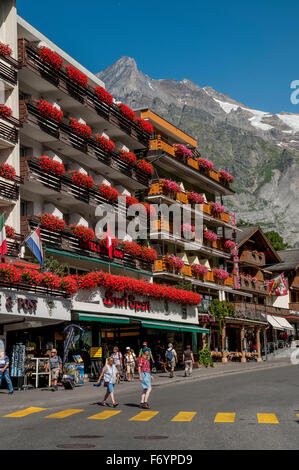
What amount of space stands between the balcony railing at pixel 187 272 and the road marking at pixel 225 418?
29.5 meters

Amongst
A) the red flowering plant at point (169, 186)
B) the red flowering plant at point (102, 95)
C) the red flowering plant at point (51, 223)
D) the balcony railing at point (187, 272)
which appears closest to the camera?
the red flowering plant at point (51, 223)

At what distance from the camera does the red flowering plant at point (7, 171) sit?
31.1 m

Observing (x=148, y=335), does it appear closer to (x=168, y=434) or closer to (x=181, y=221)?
(x=181, y=221)

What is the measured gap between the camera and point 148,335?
150ft

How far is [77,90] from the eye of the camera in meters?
38.8

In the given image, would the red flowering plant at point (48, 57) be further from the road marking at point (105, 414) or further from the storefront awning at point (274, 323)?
the storefront awning at point (274, 323)

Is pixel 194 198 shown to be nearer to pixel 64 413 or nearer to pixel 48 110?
pixel 48 110

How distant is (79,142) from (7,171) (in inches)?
317

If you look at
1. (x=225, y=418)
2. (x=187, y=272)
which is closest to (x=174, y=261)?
(x=187, y=272)

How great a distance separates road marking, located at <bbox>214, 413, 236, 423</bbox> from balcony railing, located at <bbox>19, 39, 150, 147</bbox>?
859 inches

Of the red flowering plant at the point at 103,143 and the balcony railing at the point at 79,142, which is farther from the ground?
the red flowering plant at the point at 103,143

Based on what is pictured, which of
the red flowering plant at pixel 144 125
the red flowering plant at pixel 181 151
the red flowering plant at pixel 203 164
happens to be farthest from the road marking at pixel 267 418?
the red flowering plant at pixel 203 164

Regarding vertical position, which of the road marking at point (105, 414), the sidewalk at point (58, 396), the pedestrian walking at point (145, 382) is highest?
the pedestrian walking at point (145, 382)
